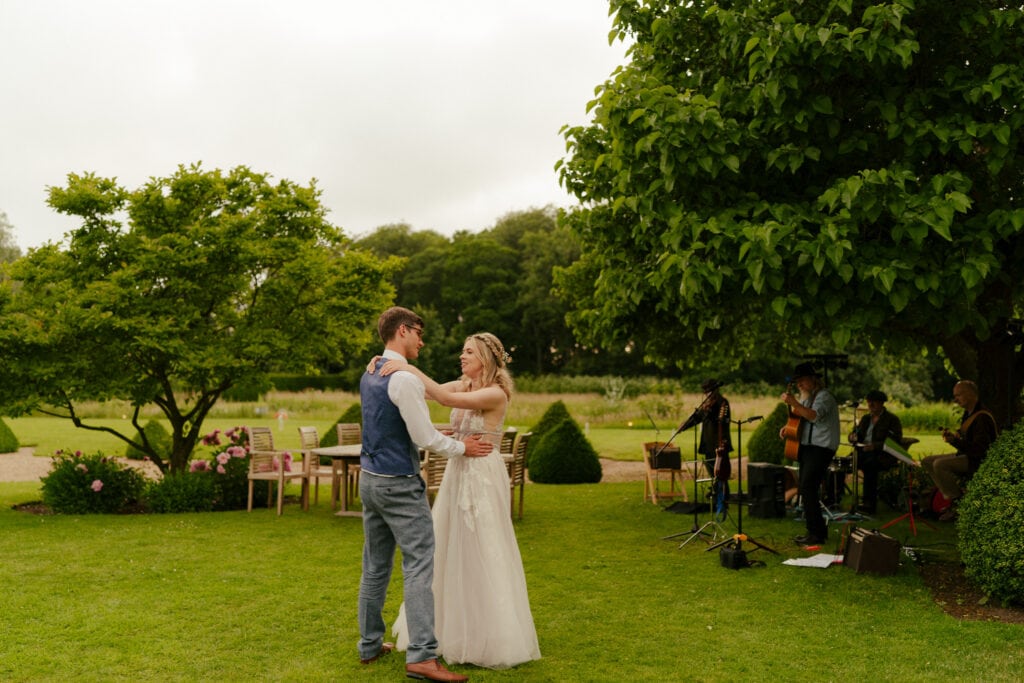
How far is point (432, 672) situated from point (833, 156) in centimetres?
572

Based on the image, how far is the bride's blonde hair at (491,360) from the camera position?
5.87m

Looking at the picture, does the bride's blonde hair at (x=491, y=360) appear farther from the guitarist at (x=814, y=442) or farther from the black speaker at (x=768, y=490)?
the black speaker at (x=768, y=490)

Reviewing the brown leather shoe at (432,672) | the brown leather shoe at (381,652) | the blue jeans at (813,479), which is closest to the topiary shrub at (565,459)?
the blue jeans at (813,479)

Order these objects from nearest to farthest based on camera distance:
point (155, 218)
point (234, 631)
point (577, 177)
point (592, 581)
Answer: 1. point (234, 631)
2. point (592, 581)
3. point (577, 177)
4. point (155, 218)

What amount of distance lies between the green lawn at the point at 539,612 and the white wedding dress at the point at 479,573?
0.63ft

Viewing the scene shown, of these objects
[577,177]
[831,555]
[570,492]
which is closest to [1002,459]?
[831,555]

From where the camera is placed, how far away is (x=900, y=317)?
26.7 feet

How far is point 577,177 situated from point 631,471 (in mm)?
9459

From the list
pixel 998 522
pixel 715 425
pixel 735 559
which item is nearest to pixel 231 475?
pixel 715 425

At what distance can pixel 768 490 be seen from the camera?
12062mm

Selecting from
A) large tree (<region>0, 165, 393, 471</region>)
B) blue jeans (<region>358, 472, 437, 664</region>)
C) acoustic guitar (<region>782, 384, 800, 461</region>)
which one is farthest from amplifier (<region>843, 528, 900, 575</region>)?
large tree (<region>0, 165, 393, 471</region>)

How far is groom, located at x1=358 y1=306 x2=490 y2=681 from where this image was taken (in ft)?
17.4

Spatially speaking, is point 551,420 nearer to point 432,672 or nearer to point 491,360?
point 491,360

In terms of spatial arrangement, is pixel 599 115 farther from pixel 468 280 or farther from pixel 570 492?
pixel 468 280
